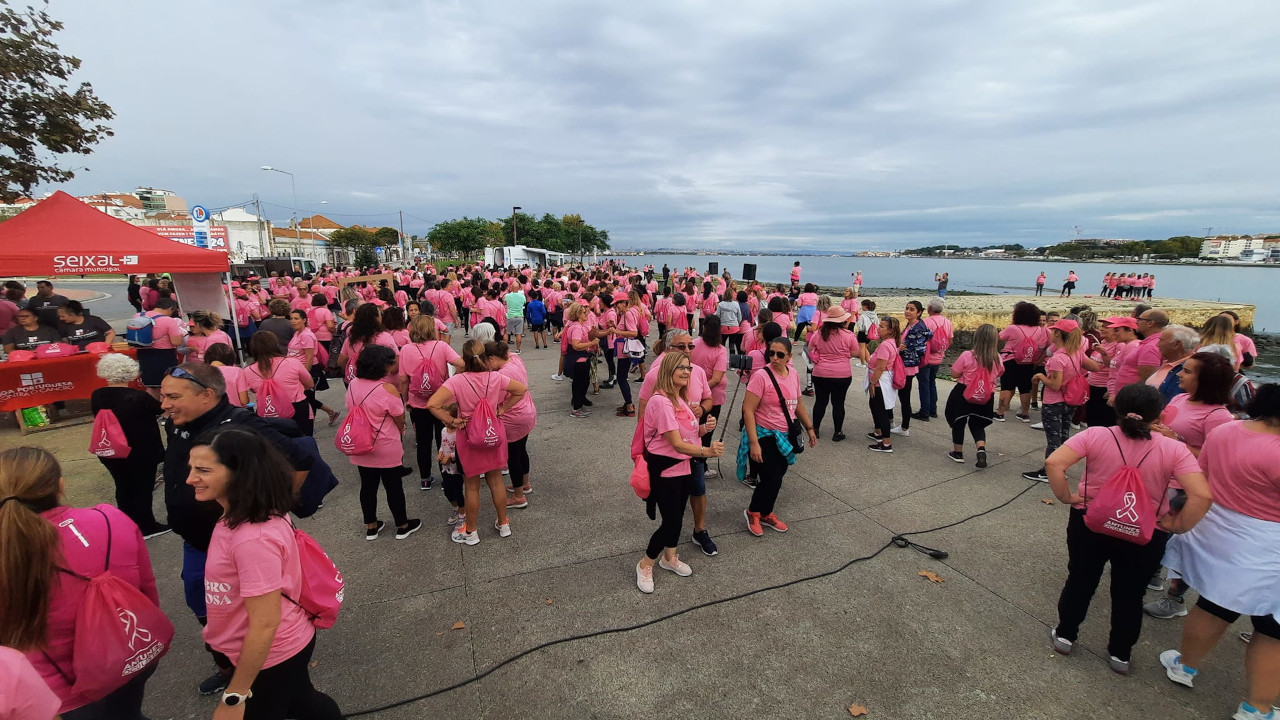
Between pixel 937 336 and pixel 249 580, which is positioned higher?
pixel 937 336

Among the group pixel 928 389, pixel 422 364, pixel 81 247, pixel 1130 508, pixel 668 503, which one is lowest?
pixel 928 389

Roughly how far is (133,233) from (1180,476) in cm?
1301

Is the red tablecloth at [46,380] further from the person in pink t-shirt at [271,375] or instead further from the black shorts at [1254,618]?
the black shorts at [1254,618]

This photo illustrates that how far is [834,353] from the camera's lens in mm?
6184

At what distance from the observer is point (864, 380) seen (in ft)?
34.1

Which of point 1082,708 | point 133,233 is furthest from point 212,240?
point 1082,708

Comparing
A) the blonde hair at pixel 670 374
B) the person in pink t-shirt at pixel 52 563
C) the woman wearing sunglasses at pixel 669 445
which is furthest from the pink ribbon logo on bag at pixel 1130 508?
the person in pink t-shirt at pixel 52 563

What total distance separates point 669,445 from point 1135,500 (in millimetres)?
2532

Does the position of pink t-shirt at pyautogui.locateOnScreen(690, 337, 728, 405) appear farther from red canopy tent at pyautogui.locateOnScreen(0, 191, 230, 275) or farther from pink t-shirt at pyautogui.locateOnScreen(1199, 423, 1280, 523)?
red canopy tent at pyautogui.locateOnScreen(0, 191, 230, 275)

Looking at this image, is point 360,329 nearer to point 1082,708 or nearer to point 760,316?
point 760,316

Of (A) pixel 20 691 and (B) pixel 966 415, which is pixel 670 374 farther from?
(B) pixel 966 415

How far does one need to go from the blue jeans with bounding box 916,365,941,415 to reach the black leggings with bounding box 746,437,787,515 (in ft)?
14.1

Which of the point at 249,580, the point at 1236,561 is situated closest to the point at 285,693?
the point at 249,580

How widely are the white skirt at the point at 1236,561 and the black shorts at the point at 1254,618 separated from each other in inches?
1.9
